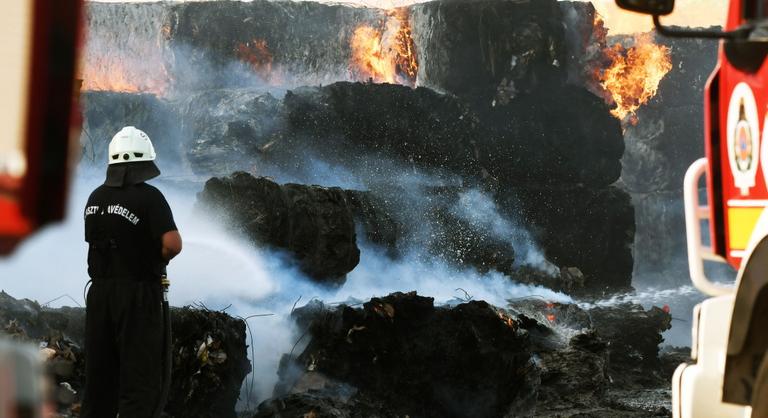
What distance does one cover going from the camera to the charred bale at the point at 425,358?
32.7 ft

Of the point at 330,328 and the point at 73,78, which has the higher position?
the point at 73,78

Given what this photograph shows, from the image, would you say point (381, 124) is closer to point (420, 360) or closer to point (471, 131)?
point (471, 131)

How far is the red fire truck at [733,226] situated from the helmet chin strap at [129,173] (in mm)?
2998

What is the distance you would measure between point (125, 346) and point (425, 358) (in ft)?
15.7

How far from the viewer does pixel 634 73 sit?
21.1m

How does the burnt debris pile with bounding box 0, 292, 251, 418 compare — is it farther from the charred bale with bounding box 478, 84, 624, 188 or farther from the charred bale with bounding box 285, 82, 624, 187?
the charred bale with bounding box 478, 84, 624, 188

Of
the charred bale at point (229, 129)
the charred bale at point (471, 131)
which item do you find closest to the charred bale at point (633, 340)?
the charred bale at point (471, 131)

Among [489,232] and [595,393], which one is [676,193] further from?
[595,393]

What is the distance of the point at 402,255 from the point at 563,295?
283 cm

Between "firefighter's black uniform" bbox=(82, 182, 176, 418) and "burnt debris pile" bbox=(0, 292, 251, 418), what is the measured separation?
214cm

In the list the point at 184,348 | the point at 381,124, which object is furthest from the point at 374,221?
the point at 184,348

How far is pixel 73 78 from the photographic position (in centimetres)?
148

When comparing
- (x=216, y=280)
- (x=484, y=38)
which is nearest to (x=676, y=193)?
(x=484, y=38)

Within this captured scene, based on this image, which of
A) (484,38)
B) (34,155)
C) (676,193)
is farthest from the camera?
(676,193)
